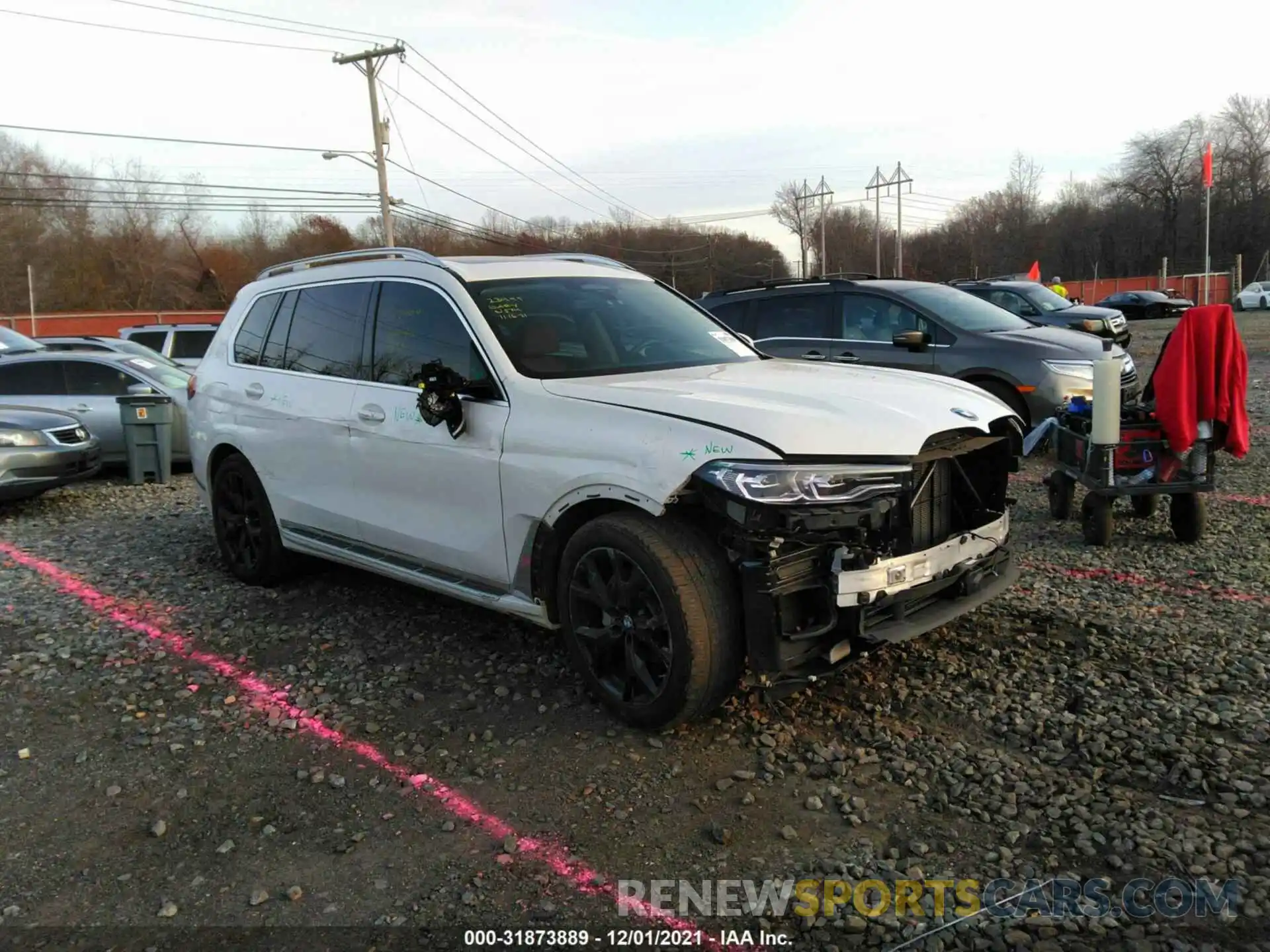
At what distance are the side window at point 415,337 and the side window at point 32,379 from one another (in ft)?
26.7

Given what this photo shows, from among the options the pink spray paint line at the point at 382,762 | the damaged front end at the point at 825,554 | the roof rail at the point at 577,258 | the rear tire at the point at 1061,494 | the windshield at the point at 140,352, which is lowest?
the pink spray paint line at the point at 382,762

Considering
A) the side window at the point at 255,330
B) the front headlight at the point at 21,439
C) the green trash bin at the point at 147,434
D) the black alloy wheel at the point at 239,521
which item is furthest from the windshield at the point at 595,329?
the green trash bin at the point at 147,434

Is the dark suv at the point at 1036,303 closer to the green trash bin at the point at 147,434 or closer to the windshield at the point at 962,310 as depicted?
the windshield at the point at 962,310

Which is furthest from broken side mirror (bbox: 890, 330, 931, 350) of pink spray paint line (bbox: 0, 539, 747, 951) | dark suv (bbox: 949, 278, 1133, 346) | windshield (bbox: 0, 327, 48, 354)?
windshield (bbox: 0, 327, 48, 354)

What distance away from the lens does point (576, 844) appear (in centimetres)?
296

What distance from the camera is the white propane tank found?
5.73 m

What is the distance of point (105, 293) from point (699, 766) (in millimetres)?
66175

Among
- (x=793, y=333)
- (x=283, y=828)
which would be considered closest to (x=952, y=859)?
(x=283, y=828)

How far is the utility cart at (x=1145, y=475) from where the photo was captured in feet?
19.1

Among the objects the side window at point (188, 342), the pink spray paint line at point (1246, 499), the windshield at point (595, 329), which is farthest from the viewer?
the side window at point (188, 342)

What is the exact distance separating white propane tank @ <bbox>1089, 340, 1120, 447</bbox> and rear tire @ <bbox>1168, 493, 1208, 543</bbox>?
592 mm

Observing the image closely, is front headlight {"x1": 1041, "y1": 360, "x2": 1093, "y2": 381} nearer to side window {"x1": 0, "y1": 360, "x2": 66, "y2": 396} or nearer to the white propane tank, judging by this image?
the white propane tank

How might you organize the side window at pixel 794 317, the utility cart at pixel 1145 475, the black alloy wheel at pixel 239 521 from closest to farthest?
the black alloy wheel at pixel 239 521 → the utility cart at pixel 1145 475 → the side window at pixel 794 317

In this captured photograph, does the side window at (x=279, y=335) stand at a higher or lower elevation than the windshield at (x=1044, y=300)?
lower
